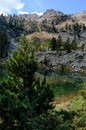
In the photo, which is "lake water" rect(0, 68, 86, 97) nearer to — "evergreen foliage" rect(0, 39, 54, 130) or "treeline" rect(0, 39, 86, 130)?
"evergreen foliage" rect(0, 39, 54, 130)

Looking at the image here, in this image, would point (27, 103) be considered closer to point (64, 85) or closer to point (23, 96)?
point (23, 96)

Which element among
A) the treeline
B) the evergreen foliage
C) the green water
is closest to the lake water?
the green water

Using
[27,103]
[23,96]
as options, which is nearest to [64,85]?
[23,96]

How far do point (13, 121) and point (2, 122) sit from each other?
1.39 meters

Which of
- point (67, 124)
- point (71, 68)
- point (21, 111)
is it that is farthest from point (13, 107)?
point (71, 68)

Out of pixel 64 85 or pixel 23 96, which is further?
pixel 64 85

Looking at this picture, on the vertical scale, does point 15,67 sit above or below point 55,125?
above

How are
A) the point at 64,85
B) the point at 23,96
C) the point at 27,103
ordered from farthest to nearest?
the point at 64,85 → the point at 23,96 → the point at 27,103

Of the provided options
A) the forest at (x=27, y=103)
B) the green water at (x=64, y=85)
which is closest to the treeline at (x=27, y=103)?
the forest at (x=27, y=103)

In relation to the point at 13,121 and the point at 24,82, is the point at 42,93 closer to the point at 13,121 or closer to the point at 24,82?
the point at 24,82

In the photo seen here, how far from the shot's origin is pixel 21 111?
102 ft

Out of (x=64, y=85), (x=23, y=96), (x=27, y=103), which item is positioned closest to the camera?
(x=27, y=103)

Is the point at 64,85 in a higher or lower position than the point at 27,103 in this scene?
lower

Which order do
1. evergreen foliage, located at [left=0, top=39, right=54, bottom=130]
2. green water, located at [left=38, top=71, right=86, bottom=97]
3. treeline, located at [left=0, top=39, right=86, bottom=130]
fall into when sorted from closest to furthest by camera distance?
treeline, located at [left=0, top=39, right=86, bottom=130]
evergreen foliage, located at [left=0, top=39, right=54, bottom=130]
green water, located at [left=38, top=71, right=86, bottom=97]
